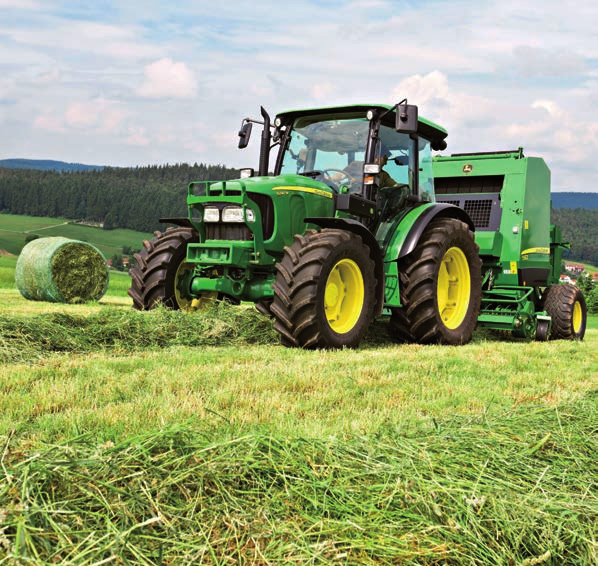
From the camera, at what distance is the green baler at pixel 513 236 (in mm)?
9828

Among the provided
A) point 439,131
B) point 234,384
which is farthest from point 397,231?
point 234,384

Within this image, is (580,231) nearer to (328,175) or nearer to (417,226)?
(417,226)

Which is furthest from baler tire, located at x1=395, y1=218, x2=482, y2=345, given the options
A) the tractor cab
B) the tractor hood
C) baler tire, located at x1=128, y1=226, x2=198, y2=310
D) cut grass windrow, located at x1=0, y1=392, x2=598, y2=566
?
cut grass windrow, located at x1=0, y1=392, x2=598, y2=566

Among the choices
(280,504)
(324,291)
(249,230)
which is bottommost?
(280,504)

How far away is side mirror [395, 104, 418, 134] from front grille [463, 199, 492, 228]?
12.4 ft

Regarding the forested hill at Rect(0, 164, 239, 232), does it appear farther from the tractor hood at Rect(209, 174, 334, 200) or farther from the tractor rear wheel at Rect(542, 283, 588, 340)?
the tractor hood at Rect(209, 174, 334, 200)

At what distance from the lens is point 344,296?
728 centimetres

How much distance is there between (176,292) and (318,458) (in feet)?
19.2

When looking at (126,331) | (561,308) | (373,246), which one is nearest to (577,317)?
(561,308)

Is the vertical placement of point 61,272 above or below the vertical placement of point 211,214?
below

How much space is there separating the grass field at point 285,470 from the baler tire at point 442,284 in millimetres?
2772

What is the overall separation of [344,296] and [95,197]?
9201cm

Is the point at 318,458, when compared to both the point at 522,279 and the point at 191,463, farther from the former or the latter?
the point at 522,279

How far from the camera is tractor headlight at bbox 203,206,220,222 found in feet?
24.6
